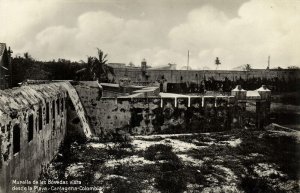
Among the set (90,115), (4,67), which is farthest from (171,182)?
(4,67)

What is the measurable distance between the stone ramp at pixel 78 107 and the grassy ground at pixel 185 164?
104 cm

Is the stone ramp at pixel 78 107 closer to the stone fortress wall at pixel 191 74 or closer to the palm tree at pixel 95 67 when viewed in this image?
the palm tree at pixel 95 67

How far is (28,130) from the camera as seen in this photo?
25.1 feet

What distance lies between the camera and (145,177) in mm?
9828

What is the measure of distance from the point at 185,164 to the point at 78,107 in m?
5.75

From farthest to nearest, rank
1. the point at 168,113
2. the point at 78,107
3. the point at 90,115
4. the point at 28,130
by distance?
the point at 168,113 < the point at 90,115 < the point at 78,107 < the point at 28,130

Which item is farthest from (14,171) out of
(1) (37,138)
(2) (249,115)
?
(2) (249,115)

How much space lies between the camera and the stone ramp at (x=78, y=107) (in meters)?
14.1

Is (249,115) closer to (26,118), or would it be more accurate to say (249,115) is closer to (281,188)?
(281,188)

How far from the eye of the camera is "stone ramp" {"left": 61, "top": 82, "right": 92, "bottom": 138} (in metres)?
14.1
